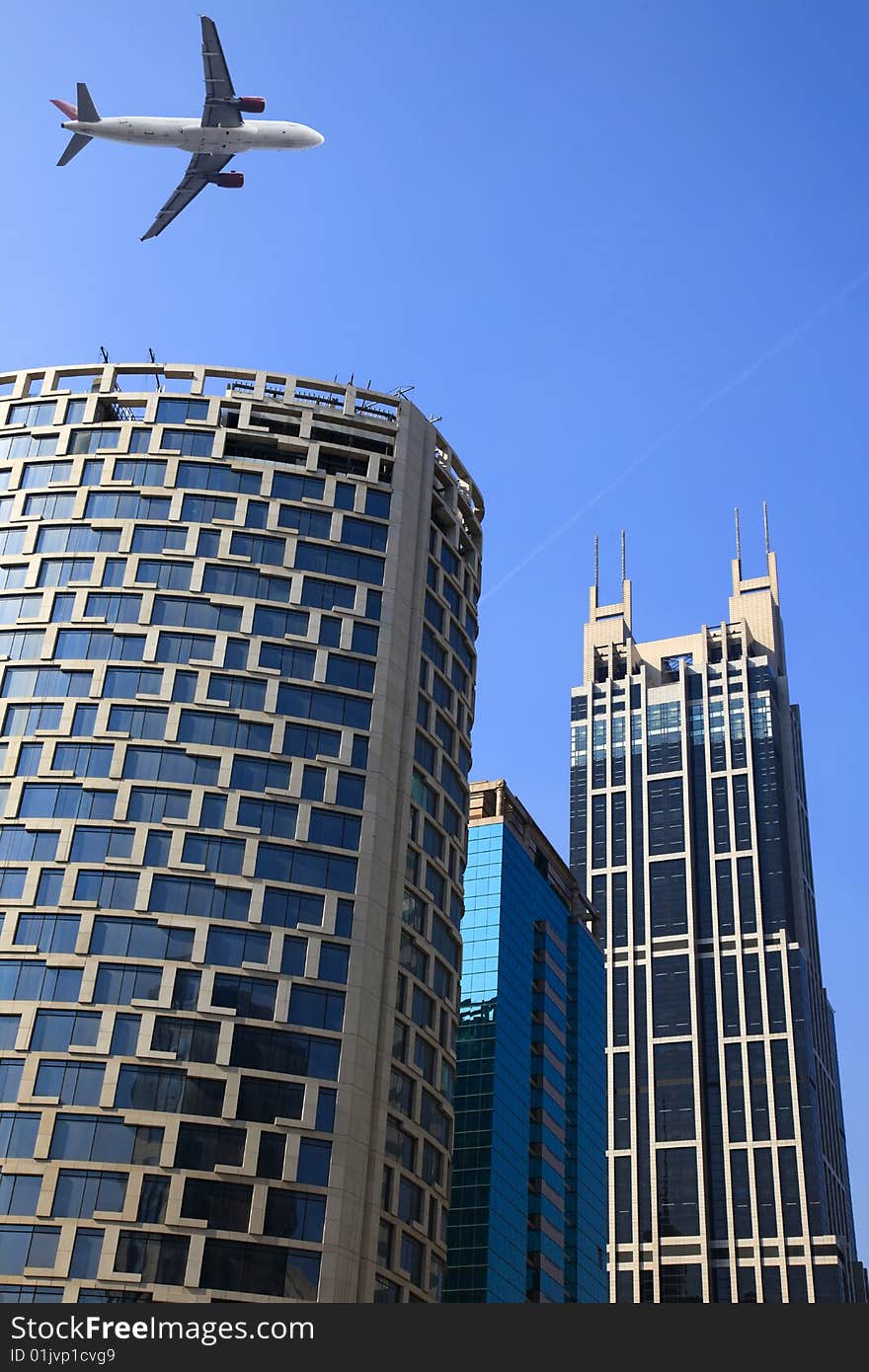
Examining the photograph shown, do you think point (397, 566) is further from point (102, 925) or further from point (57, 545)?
point (102, 925)

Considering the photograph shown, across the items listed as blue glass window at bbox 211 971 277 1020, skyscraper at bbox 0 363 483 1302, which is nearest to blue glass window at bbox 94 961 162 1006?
skyscraper at bbox 0 363 483 1302

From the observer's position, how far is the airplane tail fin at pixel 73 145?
337ft

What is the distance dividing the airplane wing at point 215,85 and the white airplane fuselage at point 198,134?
31.4 inches

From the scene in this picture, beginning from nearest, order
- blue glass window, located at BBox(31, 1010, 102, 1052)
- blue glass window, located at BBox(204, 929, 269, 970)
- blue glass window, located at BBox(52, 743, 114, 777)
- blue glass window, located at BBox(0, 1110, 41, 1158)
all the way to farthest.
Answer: blue glass window, located at BBox(0, 1110, 41, 1158) → blue glass window, located at BBox(31, 1010, 102, 1052) → blue glass window, located at BBox(204, 929, 269, 970) → blue glass window, located at BBox(52, 743, 114, 777)

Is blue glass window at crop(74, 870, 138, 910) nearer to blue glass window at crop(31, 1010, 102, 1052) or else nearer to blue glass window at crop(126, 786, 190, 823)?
blue glass window at crop(126, 786, 190, 823)

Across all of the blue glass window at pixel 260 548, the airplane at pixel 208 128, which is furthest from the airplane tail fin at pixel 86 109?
the blue glass window at pixel 260 548

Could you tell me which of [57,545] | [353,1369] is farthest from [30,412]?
[353,1369]

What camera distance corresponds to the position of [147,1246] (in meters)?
79.9

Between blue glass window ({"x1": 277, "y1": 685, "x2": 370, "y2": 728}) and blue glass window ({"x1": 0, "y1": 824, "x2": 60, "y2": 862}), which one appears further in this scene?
blue glass window ({"x1": 277, "y1": 685, "x2": 370, "y2": 728})

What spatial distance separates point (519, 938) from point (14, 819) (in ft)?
191

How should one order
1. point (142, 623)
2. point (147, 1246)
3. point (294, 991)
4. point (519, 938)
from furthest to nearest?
point (519, 938), point (142, 623), point (294, 991), point (147, 1246)

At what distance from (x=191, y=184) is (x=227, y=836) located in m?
47.7

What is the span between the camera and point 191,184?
4299 inches

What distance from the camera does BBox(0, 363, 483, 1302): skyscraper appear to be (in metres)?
82.4
